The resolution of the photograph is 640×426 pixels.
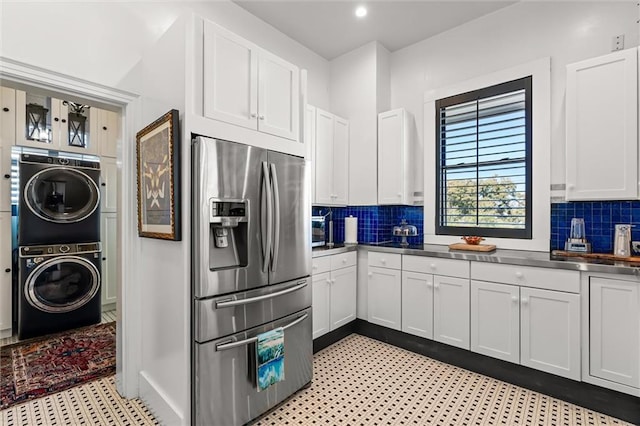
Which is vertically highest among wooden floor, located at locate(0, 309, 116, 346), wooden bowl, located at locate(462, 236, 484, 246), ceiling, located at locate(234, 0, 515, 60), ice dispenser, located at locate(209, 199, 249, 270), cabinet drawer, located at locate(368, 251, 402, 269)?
ceiling, located at locate(234, 0, 515, 60)

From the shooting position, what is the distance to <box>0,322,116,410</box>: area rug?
233 cm

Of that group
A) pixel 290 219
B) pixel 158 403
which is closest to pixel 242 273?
pixel 290 219

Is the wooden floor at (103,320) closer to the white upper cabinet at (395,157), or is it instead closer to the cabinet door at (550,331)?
the white upper cabinet at (395,157)

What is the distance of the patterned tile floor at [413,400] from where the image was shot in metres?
1.97

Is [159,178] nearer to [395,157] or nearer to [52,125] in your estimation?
[395,157]

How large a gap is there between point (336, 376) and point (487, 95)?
9.54ft

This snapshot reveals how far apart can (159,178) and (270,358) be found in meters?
1.30

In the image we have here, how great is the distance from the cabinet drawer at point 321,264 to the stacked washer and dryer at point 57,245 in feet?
8.74

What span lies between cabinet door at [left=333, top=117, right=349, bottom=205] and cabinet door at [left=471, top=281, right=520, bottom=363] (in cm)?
161

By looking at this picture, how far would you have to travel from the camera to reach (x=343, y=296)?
3164mm

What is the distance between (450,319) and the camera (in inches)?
104

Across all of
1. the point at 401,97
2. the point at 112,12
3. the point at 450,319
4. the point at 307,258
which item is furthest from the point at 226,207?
the point at 401,97

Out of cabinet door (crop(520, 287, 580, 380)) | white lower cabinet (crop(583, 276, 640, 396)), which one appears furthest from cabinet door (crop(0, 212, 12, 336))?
white lower cabinet (crop(583, 276, 640, 396))

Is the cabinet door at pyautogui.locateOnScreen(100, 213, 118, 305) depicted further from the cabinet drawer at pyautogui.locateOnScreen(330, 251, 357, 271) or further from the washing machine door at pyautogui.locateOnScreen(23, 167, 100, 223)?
the cabinet drawer at pyautogui.locateOnScreen(330, 251, 357, 271)
